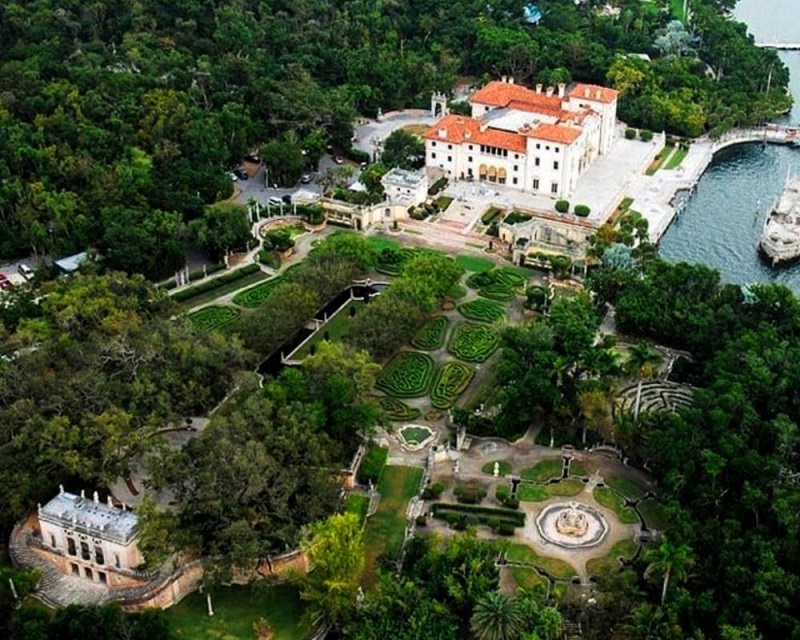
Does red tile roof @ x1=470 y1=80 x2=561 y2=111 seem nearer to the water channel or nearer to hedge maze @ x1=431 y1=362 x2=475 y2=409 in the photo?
the water channel

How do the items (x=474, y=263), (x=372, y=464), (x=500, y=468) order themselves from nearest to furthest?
(x=372, y=464) < (x=500, y=468) < (x=474, y=263)

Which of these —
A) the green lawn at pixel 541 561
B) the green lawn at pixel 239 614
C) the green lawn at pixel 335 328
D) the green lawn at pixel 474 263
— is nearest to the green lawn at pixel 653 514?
the green lawn at pixel 541 561

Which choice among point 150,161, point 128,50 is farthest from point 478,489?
point 128,50

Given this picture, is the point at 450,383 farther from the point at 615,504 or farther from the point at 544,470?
the point at 615,504

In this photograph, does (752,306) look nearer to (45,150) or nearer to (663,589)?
(663,589)

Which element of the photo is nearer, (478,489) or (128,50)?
(478,489)

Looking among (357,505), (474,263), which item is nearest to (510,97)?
(474,263)
